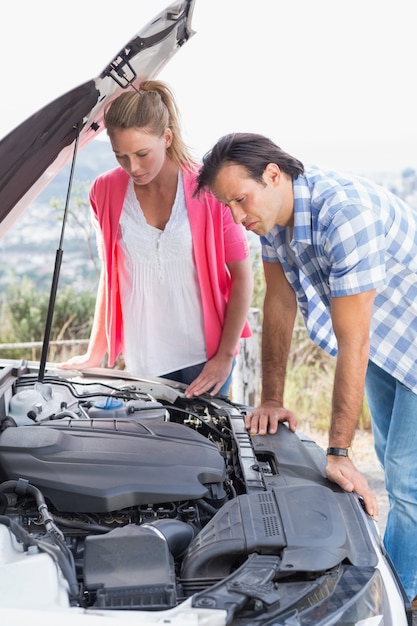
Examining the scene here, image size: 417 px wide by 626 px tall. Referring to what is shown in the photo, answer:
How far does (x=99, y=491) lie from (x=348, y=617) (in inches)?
27.8

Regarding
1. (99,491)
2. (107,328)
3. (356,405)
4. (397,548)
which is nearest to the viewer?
(99,491)

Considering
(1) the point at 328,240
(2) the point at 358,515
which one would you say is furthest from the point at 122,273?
(2) the point at 358,515

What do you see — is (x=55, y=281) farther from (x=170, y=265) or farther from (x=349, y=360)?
(x=349, y=360)

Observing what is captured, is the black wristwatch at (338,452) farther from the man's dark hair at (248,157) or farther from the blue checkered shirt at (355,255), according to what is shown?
the man's dark hair at (248,157)

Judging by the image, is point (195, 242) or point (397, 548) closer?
point (397, 548)

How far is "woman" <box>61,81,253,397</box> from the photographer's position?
112 inches

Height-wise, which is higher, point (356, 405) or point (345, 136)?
point (345, 136)

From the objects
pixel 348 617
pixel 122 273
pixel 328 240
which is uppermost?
pixel 328 240

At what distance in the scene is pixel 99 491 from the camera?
6.36ft

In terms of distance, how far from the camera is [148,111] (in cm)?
262

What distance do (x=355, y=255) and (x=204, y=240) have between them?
0.81 meters

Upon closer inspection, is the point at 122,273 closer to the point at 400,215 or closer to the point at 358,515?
the point at 400,215

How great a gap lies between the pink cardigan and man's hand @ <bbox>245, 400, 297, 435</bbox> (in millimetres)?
513

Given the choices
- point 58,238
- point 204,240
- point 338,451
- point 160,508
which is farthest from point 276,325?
point 58,238
